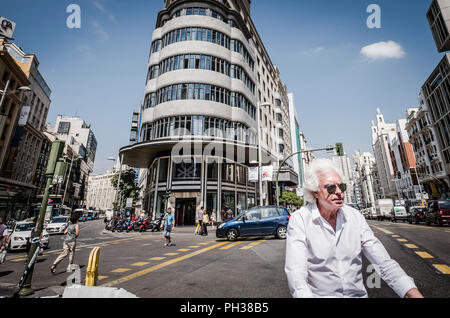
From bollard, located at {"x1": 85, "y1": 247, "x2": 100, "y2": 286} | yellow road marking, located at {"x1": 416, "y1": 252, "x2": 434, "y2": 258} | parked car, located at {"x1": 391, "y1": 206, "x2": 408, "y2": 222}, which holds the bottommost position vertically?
Answer: yellow road marking, located at {"x1": 416, "y1": 252, "x2": 434, "y2": 258}

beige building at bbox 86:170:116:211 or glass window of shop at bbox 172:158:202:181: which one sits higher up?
beige building at bbox 86:170:116:211

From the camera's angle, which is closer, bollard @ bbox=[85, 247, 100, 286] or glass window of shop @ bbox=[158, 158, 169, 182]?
bollard @ bbox=[85, 247, 100, 286]

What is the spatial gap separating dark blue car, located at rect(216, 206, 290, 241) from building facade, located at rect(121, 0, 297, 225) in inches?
431

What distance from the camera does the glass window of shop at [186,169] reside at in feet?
80.4

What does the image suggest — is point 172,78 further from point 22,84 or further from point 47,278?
point 22,84

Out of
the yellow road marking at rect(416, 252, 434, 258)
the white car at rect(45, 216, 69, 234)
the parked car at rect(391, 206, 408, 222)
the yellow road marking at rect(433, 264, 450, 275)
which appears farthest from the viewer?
the parked car at rect(391, 206, 408, 222)

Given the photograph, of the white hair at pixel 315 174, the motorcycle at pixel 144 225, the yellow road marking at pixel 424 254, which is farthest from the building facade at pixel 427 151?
the white hair at pixel 315 174

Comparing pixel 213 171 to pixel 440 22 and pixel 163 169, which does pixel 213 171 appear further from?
pixel 440 22

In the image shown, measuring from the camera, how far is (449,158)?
40250 mm

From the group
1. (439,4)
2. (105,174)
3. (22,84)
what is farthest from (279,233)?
(105,174)

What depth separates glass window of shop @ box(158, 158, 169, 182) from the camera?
25.1 metres

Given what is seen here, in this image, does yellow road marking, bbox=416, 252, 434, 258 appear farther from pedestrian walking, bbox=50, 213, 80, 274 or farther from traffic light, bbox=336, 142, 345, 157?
traffic light, bbox=336, 142, 345, 157

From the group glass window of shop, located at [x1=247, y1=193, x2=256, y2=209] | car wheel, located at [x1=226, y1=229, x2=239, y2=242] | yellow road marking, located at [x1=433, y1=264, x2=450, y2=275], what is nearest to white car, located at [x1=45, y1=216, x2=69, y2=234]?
car wheel, located at [x1=226, y1=229, x2=239, y2=242]

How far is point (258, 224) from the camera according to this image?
1178 cm
